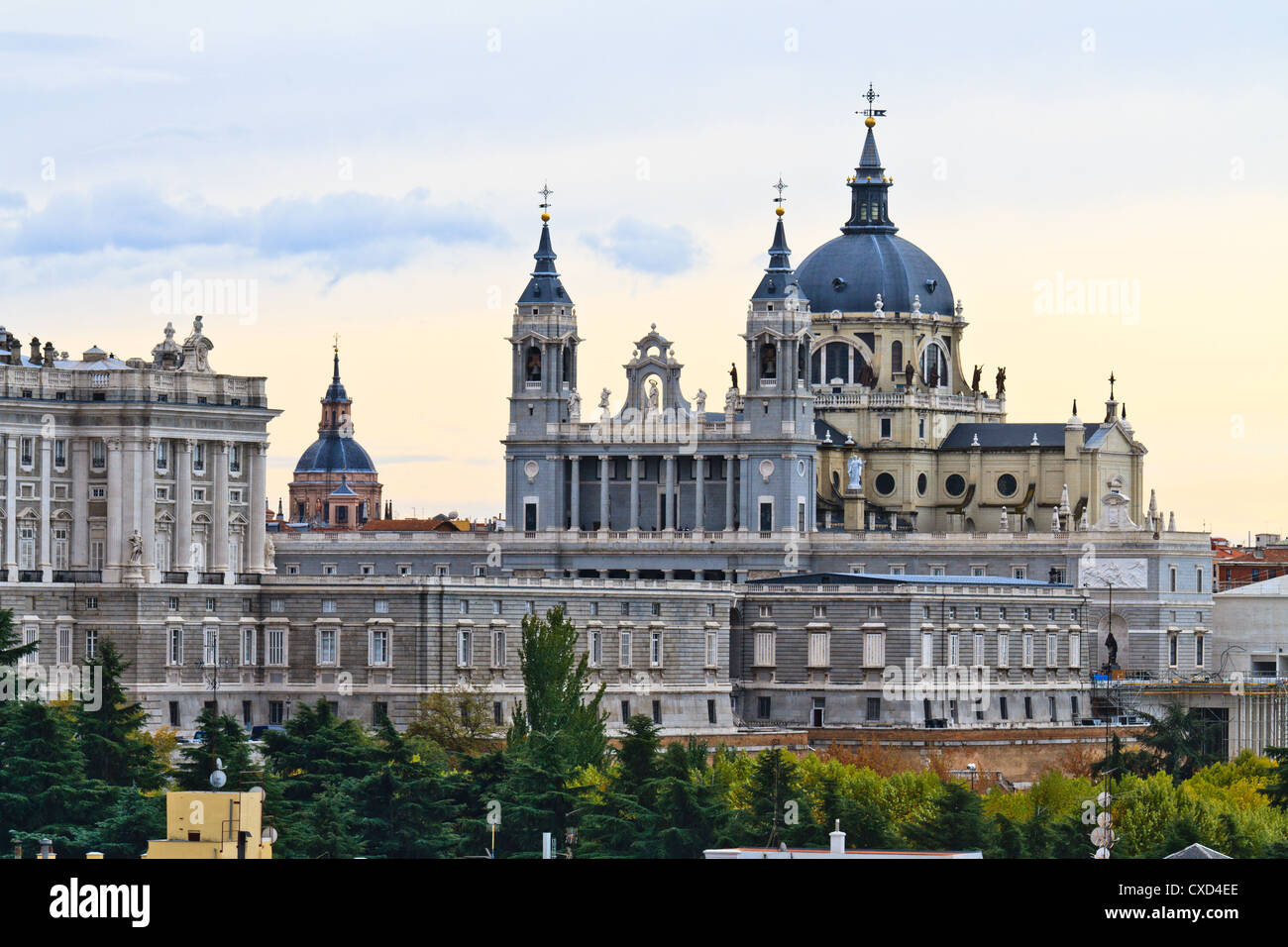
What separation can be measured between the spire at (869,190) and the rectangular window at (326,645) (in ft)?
229

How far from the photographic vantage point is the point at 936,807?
3733 inches

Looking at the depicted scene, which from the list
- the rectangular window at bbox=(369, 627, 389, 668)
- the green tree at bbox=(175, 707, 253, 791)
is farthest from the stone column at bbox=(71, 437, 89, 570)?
the green tree at bbox=(175, 707, 253, 791)

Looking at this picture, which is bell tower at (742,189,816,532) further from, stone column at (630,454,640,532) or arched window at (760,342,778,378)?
stone column at (630,454,640,532)

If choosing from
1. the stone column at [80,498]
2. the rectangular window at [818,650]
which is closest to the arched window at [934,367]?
the rectangular window at [818,650]

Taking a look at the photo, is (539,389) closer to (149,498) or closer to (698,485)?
(698,485)

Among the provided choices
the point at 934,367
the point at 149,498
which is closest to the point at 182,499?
the point at 149,498

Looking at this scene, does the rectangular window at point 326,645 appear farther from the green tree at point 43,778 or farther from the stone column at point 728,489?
the stone column at point 728,489

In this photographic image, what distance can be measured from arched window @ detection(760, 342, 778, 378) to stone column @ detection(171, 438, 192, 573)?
47460mm

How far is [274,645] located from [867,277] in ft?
223

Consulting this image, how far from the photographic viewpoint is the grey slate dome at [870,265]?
609ft

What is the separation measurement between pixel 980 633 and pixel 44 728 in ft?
201

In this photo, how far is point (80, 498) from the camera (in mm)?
127625
